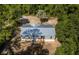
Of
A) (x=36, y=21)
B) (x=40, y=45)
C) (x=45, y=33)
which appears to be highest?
(x=36, y=21)

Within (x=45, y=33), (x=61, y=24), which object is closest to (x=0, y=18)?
(x=45, y=33)

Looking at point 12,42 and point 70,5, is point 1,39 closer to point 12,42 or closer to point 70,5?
point 12,42

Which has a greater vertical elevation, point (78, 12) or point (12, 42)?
point (78, 12)

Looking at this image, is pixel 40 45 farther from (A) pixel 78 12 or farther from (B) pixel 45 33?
(A) pixel 78 12

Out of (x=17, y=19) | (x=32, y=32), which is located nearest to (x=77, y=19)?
(x=32, y=32)
